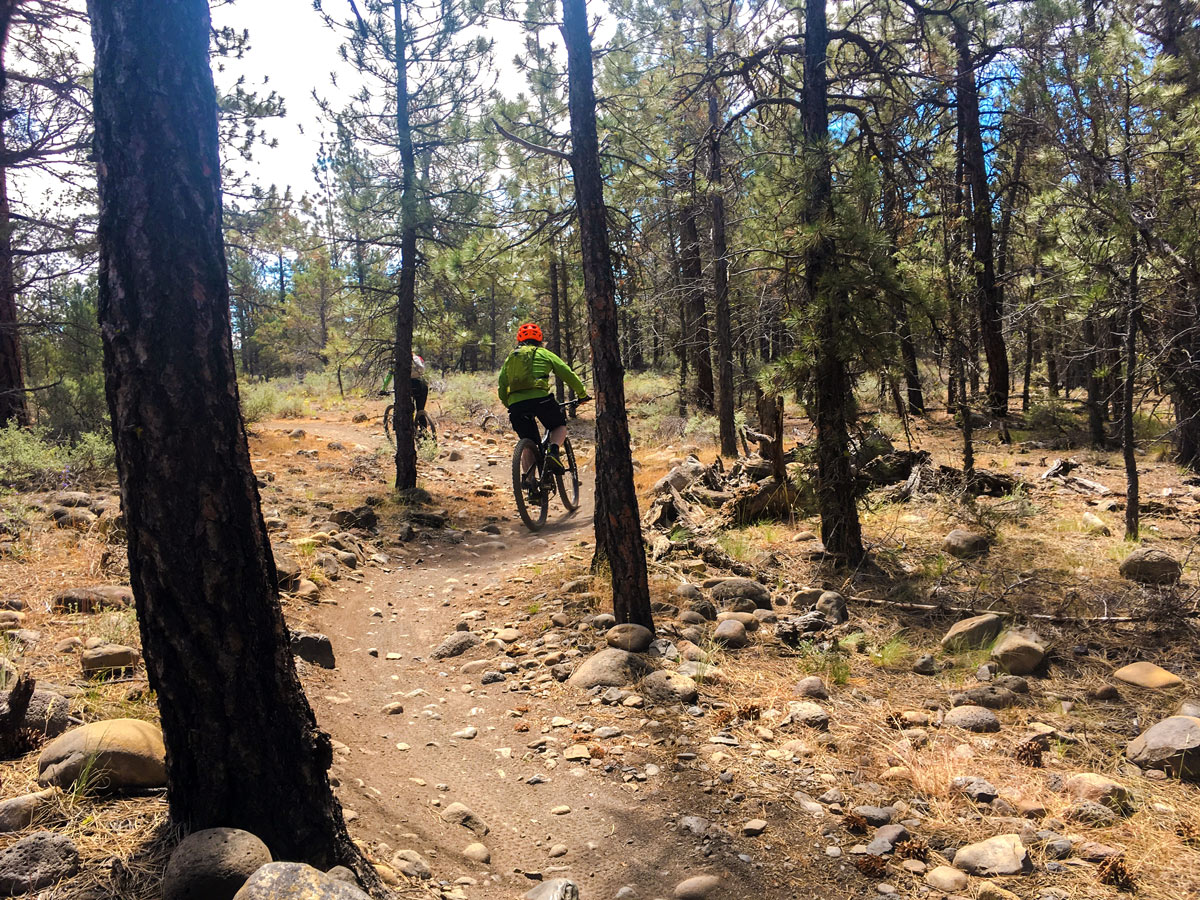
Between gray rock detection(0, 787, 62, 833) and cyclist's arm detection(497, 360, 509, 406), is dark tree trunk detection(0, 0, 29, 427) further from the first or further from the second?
gray rock detection(0, 787, 62, 833)

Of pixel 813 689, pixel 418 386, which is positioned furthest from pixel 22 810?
pixel 418 386

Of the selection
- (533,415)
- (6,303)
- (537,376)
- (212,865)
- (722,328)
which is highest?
(6,303)

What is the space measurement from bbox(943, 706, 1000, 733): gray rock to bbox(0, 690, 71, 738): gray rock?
4446 mm

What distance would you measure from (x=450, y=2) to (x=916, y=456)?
31.4ft

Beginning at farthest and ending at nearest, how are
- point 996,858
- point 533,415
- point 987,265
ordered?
point 987,265 < point 533,415 < point 996,858

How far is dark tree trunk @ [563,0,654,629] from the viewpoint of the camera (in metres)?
5.12

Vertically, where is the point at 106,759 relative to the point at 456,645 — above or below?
above

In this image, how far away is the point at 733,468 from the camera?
33.6 feet

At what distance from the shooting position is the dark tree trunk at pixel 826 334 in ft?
21.1

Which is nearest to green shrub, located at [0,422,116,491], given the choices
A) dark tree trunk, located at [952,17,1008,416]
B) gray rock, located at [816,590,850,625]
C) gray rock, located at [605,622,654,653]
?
gray rock, located at [605,622,654,653]

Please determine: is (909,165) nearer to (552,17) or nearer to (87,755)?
(552,17)

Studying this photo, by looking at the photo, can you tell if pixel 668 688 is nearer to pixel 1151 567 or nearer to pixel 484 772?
pixel 484 772

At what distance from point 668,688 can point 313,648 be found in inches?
101

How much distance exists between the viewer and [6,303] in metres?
10.1
